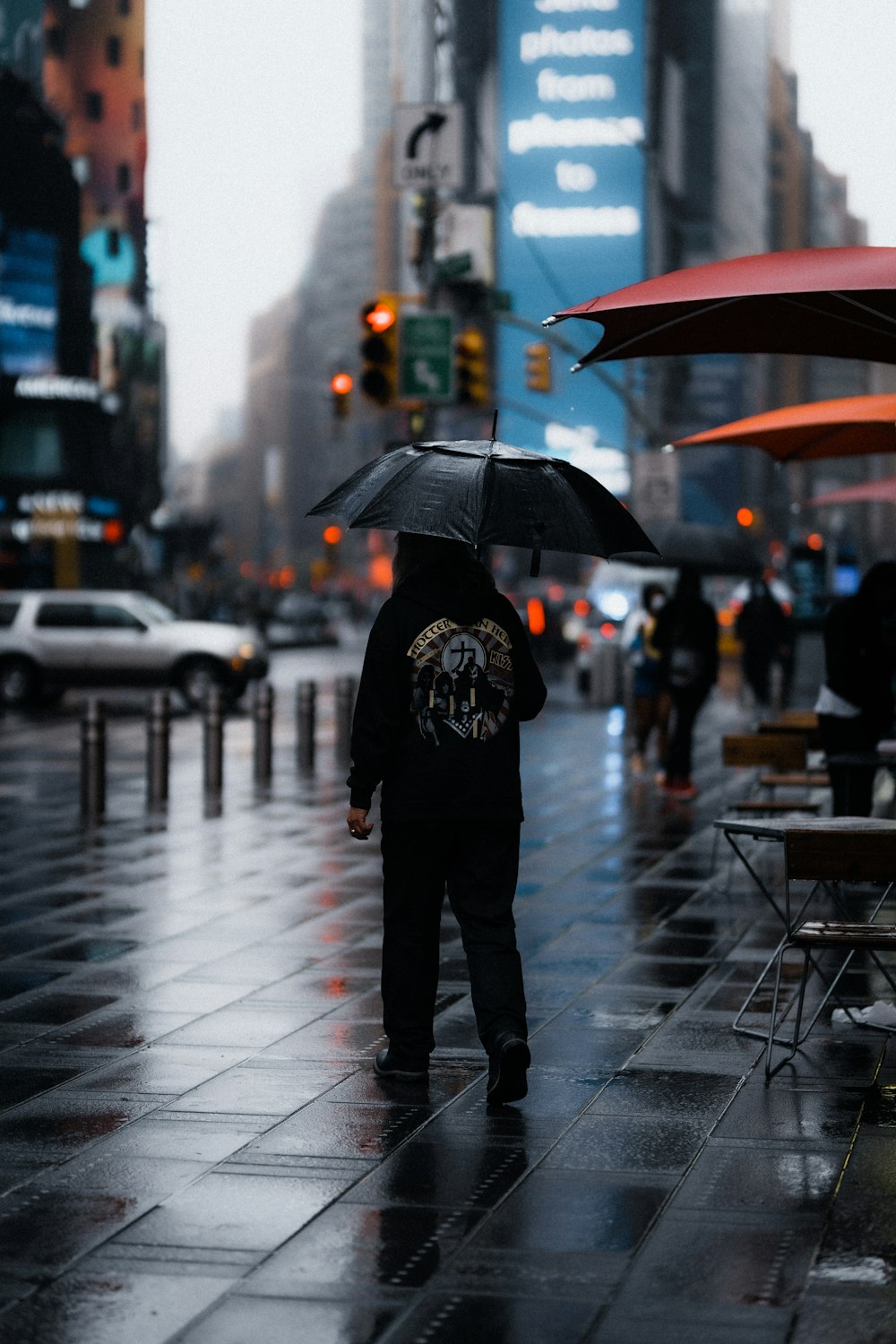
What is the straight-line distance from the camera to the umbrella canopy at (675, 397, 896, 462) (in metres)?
11.1

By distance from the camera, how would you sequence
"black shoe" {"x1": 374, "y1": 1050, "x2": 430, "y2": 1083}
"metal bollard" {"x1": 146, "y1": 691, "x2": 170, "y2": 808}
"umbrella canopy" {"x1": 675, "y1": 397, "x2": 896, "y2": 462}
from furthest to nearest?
"metal bollard" {"x1": 146, "y1": 691, "x2": 170, "y2": 808}, "umbrella canopy" {"x1": 675, "y1": 397, "x2": 896, "y2": 462}, "black shoe" {"x1": 374, "y1": 1050, "x2": 430, "y2": 1083}

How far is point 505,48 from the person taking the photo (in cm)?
10088

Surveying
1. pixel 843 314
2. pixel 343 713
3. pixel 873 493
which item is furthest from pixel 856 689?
pixel 343 713

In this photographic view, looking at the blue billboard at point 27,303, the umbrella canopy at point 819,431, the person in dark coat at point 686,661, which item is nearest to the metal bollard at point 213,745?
the person in dark coat at point 686,661

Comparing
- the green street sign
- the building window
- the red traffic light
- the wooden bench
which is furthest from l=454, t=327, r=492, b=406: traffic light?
the building window

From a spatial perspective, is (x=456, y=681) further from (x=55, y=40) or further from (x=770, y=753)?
(x=55, y=40)

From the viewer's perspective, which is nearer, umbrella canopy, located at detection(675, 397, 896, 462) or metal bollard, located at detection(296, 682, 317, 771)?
umbrella canopy, located at detection(675, 397, 896, 462)

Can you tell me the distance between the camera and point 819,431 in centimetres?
1205

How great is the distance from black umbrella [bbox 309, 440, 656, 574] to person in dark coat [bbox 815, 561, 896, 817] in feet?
14.8

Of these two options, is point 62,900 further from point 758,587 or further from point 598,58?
point 598,58

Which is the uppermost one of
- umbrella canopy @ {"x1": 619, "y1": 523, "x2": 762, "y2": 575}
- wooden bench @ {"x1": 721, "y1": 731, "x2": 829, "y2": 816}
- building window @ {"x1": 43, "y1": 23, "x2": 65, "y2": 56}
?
building window @ {"x1": 43, "y1": 23, "x2": 65, "y2": 56}

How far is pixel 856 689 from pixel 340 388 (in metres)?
16.9

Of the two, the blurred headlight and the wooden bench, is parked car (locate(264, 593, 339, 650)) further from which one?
the wooden bench

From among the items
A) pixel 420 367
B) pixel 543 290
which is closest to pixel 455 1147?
pixel 420 367
